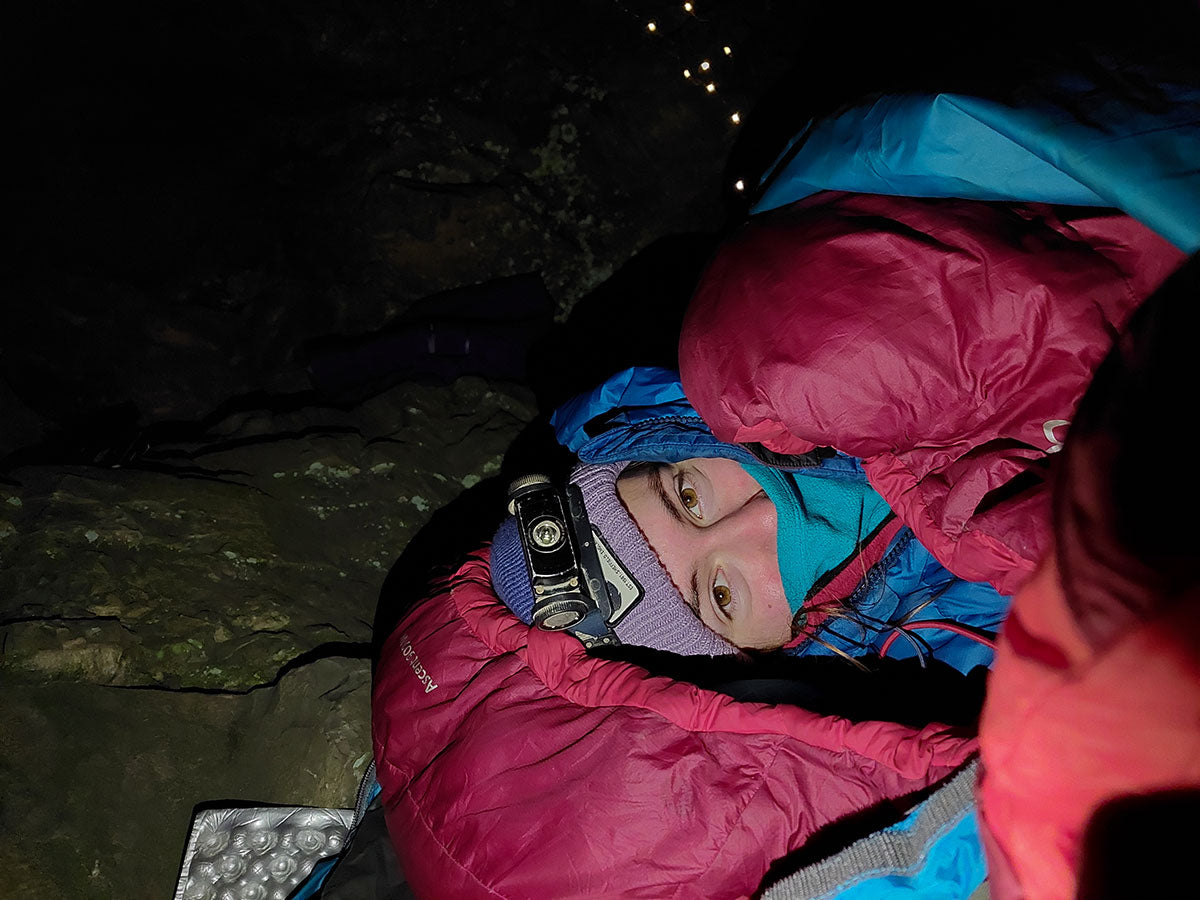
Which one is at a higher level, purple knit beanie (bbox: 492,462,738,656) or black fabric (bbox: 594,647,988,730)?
A: purple knit beanie (bbox: 492,462,738,656)

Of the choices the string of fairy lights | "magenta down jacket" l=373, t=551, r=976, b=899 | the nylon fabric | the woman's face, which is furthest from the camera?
the string of fairy lights

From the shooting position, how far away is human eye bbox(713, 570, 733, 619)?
74.1 inches

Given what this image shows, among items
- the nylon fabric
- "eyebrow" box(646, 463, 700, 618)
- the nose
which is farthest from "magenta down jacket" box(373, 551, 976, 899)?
the nylon fabric

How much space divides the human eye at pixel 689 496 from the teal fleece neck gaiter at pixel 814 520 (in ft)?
0.50

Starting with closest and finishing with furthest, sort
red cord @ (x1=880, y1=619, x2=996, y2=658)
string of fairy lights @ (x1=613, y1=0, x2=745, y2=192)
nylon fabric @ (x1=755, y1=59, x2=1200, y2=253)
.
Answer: nylon fabric @ (x1=755, y1=59, x2=1200, y2=253) → red cord @ (x1=880, y1=619, x2=996, y2=658) → string of fairy lights @ (x1=613, y1=0, x2=745, y2=192)

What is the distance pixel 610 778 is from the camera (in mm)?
1512

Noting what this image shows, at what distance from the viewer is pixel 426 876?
161 centimetres

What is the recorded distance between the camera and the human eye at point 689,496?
76.8 inches

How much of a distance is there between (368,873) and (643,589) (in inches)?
39.1

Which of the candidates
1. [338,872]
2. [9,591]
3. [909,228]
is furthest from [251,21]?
[338,872]

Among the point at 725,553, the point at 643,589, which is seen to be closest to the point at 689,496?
the point at 725,553

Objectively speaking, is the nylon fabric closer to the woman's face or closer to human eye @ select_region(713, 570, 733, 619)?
the woman's face

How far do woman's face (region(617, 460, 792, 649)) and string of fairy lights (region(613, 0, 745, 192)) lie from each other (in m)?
2.17

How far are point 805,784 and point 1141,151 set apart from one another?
51.9 inches
